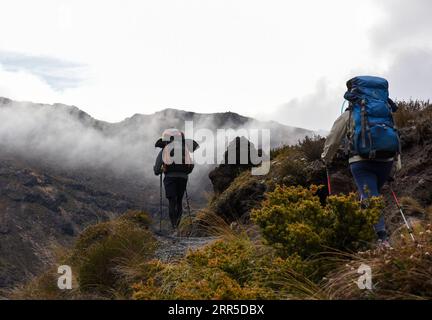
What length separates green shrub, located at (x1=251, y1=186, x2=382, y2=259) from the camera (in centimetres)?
627

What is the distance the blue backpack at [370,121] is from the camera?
745 cm

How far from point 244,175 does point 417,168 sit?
587cm

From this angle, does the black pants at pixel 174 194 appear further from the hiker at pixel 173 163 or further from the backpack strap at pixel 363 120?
the backpack strap at pixel 363 120

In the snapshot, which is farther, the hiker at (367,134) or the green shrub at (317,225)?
the hiker at (367,134)

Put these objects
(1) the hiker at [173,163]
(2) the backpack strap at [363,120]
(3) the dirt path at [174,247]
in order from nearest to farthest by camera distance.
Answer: (2) the backpack strap at [363,120]
(3) the dirt path at [174,247]
(1) the hiker at [173,163]

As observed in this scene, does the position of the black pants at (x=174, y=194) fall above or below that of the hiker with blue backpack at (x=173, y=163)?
below

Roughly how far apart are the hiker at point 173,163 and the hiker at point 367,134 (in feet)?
21.5

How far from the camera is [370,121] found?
752cm

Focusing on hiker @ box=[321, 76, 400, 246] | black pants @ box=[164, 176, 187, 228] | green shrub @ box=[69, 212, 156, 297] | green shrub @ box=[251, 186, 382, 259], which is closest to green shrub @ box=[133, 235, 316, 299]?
green shrub @ box=[251, 186, 382, 259]

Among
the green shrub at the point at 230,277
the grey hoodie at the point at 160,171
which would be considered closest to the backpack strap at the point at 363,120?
the green shrub at the point at 230,277

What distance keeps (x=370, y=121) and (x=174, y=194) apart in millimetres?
7418

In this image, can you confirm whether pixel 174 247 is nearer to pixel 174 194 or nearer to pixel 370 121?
pixel 174 194

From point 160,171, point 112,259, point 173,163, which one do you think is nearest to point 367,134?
point 112,259
